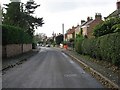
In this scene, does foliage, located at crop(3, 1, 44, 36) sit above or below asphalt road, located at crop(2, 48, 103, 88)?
above

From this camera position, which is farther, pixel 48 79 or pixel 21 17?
pixel 21 17

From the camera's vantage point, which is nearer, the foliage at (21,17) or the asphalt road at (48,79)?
the asphalt road at (48,79)

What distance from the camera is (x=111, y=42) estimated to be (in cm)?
2167

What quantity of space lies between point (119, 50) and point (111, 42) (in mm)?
2658

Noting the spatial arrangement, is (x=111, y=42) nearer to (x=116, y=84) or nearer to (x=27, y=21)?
(x=116, y=84)

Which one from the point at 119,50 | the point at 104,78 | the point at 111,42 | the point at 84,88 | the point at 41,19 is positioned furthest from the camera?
the point at 41,19

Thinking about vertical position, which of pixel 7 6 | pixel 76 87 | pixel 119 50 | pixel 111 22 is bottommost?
pixel 76 87

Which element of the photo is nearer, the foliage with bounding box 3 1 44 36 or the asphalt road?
the asphalt road

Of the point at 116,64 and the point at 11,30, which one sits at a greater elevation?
the point at 11,30

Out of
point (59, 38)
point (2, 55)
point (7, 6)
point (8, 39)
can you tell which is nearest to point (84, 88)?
point (2, 55)

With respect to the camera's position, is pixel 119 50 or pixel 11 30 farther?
pixel 11 30

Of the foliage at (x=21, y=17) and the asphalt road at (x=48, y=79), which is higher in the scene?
the foliage at (x=21, y=17)

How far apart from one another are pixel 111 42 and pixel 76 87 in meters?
9.36

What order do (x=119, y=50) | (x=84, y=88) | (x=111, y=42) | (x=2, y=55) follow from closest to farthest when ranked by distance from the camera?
(x=84, y=88) → (x=119, y=50) → (x=111, y=42) → (x=2, y=55)
